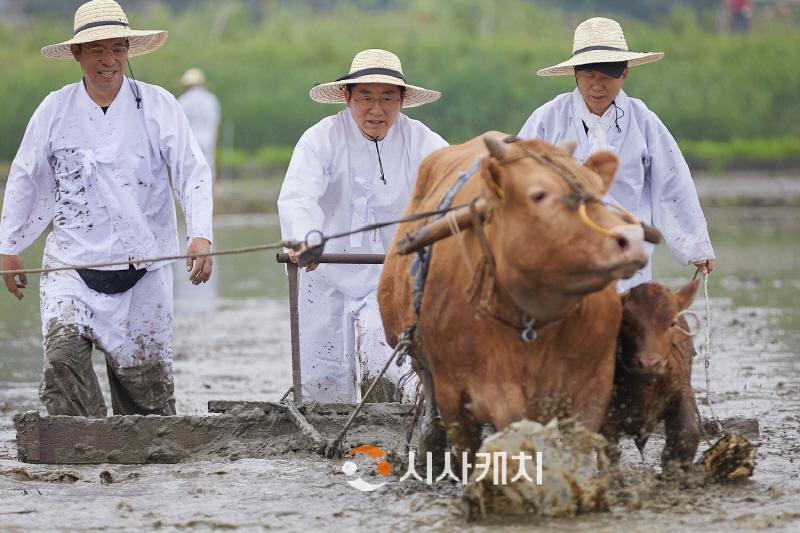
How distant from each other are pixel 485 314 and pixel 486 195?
0.43m

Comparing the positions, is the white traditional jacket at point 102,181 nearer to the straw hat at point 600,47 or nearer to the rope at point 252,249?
the rope at point 252,249

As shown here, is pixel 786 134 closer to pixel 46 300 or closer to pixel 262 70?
pixel 262 70

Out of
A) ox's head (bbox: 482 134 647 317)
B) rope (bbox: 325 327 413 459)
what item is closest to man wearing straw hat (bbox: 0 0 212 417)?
rope (bbox: 325 327 413 459)

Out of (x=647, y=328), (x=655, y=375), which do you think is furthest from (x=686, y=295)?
(x=655, y=375)

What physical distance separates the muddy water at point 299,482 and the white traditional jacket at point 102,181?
114 centimetres

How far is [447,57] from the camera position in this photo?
1219 inches

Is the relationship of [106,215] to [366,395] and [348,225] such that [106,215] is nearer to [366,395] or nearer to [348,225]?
[348,225]

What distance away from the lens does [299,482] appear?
23.9 feet

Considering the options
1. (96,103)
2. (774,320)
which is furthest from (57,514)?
(774,320)

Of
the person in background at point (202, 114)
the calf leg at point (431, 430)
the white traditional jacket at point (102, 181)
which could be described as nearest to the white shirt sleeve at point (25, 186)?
the white traditional jacket at point (102, 181)

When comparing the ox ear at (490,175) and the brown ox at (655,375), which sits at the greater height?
the ox ear at (490,175)

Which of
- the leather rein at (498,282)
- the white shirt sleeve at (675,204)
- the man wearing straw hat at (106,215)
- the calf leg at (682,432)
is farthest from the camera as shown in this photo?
the man wearing straw hat at (106,215)

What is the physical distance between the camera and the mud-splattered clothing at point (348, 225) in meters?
8.58

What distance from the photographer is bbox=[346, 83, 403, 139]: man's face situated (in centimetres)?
858
